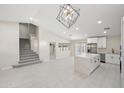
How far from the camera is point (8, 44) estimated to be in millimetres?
5000

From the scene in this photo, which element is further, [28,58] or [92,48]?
[92,48]

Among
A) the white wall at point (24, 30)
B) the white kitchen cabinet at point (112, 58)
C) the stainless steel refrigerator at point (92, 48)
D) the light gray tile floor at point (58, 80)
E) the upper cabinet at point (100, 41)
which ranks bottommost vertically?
the light gray tile floor at point (58, 80)

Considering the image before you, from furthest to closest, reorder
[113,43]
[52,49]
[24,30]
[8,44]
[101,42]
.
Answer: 1. [52,49]
2. [24,30]
3. [101,42]
4. [113,43]
5. [8,44]

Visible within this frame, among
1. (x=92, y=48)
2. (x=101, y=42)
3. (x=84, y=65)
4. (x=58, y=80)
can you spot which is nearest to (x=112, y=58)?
(x=101, y=42)

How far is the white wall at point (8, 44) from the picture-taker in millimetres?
4754

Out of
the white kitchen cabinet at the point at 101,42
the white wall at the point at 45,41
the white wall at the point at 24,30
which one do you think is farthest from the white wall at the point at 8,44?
the white kitchen cabinet at the point at 101,42

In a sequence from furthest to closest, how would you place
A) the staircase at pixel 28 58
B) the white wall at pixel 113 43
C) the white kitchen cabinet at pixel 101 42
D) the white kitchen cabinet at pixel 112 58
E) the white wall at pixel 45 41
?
the white wall at pixel 45 41
the white kitchen cabinet at pixel 101 42
the white wall at pixel 113 43
the white kitchen cabinet at pixel 112 58
the staircase at pixel 28 58

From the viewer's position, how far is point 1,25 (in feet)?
15.5

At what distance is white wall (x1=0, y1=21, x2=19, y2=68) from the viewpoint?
4.75 meters

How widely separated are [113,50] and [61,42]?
4.96 metres

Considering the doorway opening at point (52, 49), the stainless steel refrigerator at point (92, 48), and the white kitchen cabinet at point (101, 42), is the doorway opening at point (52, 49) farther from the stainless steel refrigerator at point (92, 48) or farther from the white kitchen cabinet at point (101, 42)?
the white kitchen cabinet at point (101, 42)

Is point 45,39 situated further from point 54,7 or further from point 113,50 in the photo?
point 113,50

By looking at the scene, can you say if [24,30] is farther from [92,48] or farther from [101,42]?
[101,42]
